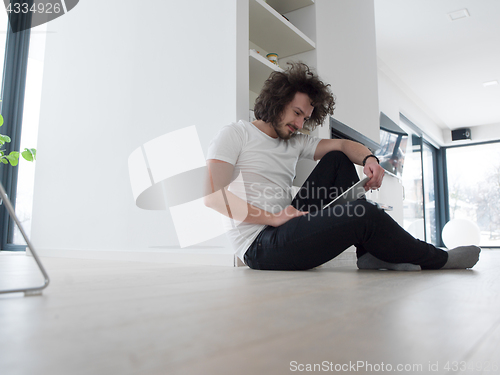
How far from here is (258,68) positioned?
7.38 ft

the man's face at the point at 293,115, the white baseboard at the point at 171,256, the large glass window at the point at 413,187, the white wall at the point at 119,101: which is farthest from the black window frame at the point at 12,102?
the large glass window at the point at 413,187

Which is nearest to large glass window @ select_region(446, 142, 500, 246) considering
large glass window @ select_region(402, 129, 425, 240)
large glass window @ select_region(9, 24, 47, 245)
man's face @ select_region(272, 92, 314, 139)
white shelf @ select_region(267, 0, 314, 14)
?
large glass window @ select_region(402, 129, 425, 240)

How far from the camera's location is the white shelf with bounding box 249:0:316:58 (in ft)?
7.31

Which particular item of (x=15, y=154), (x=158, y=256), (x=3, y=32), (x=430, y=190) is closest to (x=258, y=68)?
(x=158, y=256)

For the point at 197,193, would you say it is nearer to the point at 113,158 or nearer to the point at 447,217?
the point at 113,158

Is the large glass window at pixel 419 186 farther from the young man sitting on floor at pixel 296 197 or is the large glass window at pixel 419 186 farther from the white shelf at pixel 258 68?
the young man sitting on floor at pixel 296 197

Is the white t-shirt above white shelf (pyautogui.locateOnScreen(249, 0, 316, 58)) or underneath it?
underneath

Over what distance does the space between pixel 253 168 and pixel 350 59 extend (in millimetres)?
1804

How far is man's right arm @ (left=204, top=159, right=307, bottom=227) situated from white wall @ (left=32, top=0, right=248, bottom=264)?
0.52 meters

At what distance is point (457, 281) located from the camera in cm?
118

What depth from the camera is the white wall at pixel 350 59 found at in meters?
2.69

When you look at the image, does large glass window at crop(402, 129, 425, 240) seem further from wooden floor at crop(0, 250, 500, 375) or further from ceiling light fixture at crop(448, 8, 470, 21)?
wooden floor at crop(0, 250, 500, 375)

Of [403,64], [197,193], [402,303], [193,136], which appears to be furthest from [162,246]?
[403,64]

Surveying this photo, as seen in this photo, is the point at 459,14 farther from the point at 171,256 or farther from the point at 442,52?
the point at 171,256
